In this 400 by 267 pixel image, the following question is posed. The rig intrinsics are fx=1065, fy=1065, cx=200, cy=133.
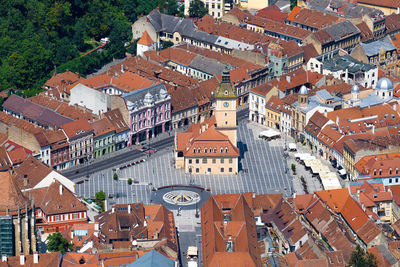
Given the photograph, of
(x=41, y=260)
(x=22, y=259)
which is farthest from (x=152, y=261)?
(x=22, y=259)

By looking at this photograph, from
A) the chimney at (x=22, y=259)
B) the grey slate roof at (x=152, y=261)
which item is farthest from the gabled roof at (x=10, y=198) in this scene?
the grey slate roof at (x=152, y=261)

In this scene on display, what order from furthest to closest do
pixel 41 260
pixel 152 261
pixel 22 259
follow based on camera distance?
pixel 41 260 → pixel 152 261 → pixel 22 259

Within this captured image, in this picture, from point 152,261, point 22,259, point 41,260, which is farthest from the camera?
point 41,260

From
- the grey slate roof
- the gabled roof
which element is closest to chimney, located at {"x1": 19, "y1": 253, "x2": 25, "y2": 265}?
the gabled roof

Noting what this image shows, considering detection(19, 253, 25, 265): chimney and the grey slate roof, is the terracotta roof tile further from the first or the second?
the grey slate roof

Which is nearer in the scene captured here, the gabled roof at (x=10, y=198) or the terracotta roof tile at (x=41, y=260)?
the terracotta roof tile at (x=41, y=260)

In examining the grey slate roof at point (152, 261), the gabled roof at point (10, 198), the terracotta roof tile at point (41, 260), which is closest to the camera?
the terracotta roof tile at point (41, 260)

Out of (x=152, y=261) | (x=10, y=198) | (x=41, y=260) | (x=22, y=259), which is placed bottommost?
(x=152, y=261)

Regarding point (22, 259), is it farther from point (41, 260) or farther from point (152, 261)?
point (152, 261)

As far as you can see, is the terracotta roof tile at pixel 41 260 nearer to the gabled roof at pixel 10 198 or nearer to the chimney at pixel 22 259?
the chimney at pixel 22 259

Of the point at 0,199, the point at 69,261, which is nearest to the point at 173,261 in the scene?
the point at 69,261

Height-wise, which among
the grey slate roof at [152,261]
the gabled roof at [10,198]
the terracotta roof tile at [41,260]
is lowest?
the grey slate roof at [152,261]

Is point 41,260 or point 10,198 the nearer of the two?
point 41,260
